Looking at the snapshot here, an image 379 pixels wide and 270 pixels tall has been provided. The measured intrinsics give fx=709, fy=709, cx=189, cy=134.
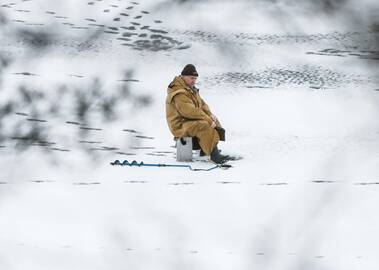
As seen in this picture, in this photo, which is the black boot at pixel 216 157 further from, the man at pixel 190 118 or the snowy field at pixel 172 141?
the snowy field at pixel 172 141

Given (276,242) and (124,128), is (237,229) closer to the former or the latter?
(276,242)

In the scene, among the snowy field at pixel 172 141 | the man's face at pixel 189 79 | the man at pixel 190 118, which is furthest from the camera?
the man's face at pixel 189 79

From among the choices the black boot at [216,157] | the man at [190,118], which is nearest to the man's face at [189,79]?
the man at [190,118]

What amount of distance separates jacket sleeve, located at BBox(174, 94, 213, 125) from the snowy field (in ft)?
1.33

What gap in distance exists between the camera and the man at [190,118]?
234 inches

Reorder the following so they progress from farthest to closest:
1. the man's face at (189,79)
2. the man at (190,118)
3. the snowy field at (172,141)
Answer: the man's face at (189,79) → the man at (190,118) → the snowy field at (172,141)

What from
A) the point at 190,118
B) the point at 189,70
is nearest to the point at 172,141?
the point at 190,118

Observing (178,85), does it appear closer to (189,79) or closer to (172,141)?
(189,79)

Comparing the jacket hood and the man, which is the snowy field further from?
the jacket hood

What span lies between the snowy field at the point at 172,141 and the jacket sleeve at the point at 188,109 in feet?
1.33

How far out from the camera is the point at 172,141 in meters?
7.00

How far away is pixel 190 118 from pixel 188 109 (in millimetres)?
92

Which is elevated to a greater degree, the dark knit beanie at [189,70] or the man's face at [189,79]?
the dark knit beanie at [189,70]

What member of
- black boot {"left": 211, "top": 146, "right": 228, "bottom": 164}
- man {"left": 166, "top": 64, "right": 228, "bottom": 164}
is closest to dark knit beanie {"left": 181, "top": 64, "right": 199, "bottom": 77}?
man {"left": 166, "top": 64, "right": 228, "bottom": 164}
